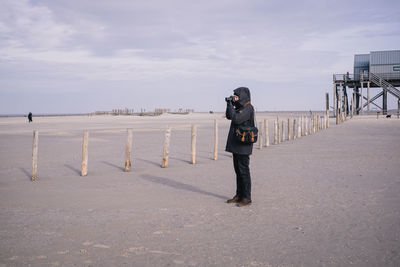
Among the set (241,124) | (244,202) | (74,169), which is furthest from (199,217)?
(74,169)

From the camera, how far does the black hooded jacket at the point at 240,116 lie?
6.07 m

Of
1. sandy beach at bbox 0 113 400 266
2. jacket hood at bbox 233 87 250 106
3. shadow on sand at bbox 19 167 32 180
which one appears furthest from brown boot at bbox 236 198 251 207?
shadow on sand at bbox 19 167 32 180

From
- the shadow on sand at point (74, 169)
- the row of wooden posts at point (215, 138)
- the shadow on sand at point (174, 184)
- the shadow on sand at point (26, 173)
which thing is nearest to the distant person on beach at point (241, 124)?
the shadow on sand at point (174, 184)

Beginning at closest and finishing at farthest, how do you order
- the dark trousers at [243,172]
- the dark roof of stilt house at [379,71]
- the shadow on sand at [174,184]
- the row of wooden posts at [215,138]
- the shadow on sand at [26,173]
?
the dark trousers at [243,172]
the shadow on sand at [174,184]
the row of wooden posts at [215,138]
the shadow on sand at [26,173]
the dark roof of stilt house at [379,71]

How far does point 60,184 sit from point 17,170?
3.01 meters

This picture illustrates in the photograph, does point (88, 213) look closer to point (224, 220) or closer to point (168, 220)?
point (168, 220)

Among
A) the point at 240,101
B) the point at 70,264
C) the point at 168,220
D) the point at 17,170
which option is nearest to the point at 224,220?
the point at 168,220

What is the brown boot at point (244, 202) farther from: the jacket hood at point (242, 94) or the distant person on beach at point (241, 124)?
the jacket hood at point (242, 94)

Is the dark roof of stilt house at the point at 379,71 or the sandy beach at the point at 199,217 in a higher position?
the dark roof of stilt house at the point at 379,71

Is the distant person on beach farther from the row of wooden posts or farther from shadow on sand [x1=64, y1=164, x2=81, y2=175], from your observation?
shadow on sand [x1=64, y1=164, x2=81, y2=175]

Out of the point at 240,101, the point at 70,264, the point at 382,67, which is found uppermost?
the point at 382,67

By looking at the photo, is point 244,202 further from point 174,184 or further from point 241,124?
point 174,184

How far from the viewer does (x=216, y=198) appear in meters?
7.05

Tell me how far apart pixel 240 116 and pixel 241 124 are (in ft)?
0.65
